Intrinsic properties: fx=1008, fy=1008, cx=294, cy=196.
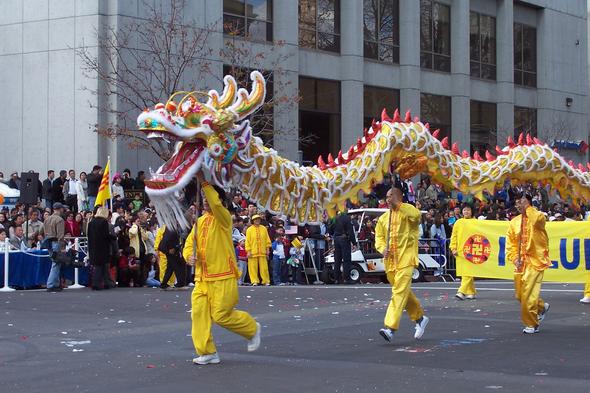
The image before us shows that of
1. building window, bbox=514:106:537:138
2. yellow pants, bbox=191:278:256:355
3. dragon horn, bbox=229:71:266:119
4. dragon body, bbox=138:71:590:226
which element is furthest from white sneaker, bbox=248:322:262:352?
building window, bbox=514:106:537:138

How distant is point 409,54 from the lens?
39.1 meters

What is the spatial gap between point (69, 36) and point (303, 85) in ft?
28.8

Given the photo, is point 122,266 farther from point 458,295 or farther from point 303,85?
point 303,85

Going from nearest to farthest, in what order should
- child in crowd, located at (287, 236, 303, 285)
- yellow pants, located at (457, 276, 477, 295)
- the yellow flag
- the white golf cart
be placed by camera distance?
yellow pants, located at (457, 276, 477, 295)
the yellow flag
child in crowd, located at (287, 236, 303, 285)
the white golf cart

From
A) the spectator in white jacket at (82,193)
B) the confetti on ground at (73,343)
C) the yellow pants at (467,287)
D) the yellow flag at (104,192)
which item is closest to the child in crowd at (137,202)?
the spectator in white jacket at (82,193)

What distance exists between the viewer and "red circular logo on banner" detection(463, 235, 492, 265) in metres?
19.4

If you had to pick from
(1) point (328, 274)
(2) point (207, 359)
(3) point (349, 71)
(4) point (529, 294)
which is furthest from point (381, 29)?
(2) point (207, 359)

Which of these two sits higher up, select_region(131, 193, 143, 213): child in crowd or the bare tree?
the bare tree

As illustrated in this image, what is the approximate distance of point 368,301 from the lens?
18016mm

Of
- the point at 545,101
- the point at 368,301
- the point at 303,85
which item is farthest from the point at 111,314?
the point at 545,101

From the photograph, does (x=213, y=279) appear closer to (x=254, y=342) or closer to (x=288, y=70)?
(x=254, y=342)

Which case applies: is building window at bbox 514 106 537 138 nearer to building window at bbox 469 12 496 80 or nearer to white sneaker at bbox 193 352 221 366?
building window at bbox 469 12 496 80

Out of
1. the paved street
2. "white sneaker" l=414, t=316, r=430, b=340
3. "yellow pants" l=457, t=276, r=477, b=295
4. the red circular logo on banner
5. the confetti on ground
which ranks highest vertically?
the red circular logo on banner

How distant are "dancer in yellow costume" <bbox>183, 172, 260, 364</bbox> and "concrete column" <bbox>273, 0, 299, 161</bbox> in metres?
22.4
